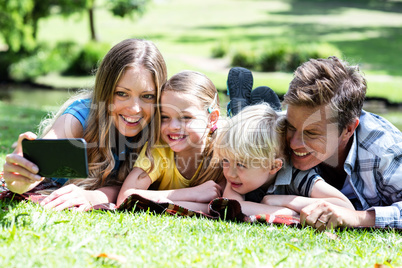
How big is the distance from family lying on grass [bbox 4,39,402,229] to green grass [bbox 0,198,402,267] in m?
0.28

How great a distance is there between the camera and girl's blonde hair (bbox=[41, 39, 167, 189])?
3.94m

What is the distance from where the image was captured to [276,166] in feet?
11.9

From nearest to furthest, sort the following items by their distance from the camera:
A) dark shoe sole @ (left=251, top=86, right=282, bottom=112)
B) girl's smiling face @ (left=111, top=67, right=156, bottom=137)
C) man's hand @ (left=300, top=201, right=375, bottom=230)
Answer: man's hand @ (left=300, top=201, right=375, bottom=230) → girl's smiling face @ (left=111, top=67, right=156, bottom=137) → dark shoe sole @ (left=251, top=86, right=282, bottom=112)

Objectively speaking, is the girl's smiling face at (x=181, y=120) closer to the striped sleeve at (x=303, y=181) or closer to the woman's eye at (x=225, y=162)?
the woman's eye at (x=225, y=162)

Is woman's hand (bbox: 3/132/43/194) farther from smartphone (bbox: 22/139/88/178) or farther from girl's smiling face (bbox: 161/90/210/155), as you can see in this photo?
girl's smiling face (bbox: 161/90/210/155)

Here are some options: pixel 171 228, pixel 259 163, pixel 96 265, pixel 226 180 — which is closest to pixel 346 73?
pixel 259 163

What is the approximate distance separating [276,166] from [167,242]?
1.36 metres

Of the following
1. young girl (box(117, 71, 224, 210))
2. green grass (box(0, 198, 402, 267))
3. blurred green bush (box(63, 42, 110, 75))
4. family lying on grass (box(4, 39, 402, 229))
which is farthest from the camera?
blurred green bush (box(63, 42, 110, 75))

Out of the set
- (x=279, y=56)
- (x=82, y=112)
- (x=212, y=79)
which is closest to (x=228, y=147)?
(x=82, y=112)

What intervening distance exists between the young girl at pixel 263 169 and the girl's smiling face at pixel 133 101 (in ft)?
2.31

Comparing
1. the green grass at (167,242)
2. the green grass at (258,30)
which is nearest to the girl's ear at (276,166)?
the green grass at (167,242)

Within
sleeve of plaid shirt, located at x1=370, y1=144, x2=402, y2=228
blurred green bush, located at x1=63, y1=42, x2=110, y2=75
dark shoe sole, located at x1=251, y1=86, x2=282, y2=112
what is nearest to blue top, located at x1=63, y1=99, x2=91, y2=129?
dark shoe sole, located at x1=251, y1=86, x2=282, y2=112

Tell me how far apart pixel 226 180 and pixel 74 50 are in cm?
1676

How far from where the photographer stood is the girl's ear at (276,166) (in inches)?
142
